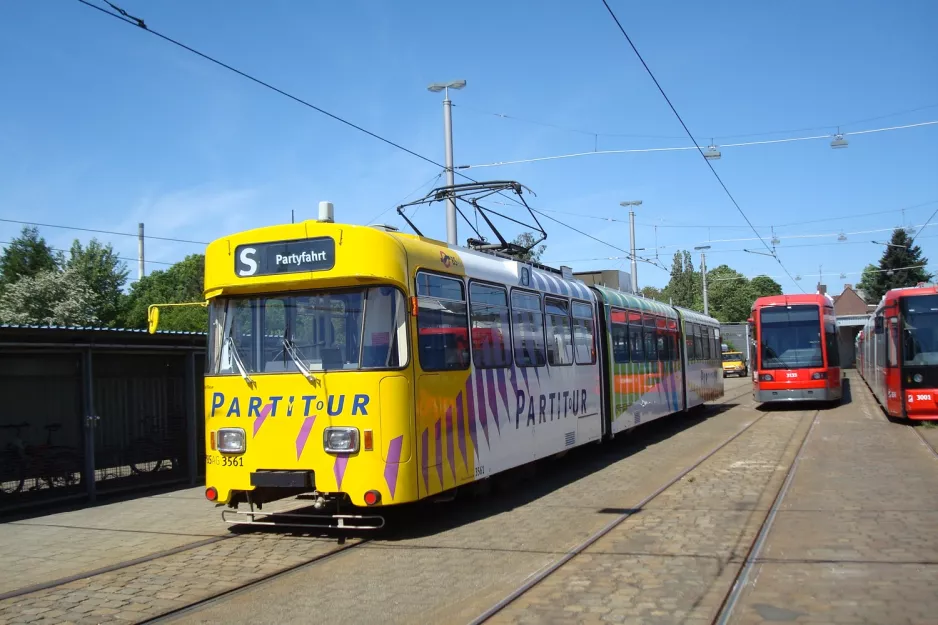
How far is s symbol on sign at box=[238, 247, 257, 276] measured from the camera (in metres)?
9.09

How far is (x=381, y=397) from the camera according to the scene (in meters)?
8.41

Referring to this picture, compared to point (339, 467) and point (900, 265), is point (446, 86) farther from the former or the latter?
point (900, 265)

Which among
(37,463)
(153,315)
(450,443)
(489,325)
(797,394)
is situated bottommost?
(797,394)

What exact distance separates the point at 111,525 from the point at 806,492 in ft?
28.1

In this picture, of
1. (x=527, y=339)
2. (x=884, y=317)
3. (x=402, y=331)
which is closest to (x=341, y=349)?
(x=402, y=331)

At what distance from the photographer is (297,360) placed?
8.79m

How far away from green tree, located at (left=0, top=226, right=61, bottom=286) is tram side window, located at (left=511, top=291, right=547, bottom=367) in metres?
59.7

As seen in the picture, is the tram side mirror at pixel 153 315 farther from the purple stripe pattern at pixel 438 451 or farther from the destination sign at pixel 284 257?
the purple stripe pattern at pixel 438 451

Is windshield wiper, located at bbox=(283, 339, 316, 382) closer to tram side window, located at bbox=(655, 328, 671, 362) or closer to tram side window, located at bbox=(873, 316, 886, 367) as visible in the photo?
tram side window, located at bbox=(655, 328, 671, 362)

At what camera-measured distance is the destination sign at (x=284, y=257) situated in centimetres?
877

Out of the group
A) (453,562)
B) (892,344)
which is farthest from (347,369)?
(892,344)

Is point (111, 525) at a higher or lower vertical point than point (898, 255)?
lower

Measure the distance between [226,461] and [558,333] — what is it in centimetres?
586

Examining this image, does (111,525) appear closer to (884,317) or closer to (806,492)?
(806,492)
